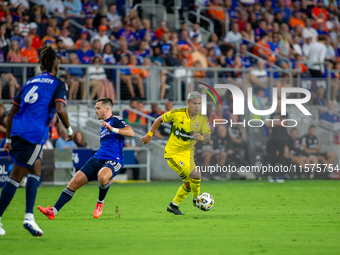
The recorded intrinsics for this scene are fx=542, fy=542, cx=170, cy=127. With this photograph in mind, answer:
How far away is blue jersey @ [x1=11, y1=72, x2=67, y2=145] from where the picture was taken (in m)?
6.80

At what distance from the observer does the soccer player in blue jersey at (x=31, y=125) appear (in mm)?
6758

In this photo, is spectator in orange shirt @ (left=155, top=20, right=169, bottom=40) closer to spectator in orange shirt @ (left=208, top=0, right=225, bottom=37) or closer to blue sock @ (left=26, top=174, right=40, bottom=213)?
spectator in orange shirt @ (left=208, top=0, right=225, bottom=37)

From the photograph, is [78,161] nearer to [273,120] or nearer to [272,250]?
[273,120]

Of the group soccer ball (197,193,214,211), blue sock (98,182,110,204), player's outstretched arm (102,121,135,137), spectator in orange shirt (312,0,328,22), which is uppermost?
spectator in orange shirt (312,0,328,22)

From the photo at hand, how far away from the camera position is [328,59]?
23844 millimetres

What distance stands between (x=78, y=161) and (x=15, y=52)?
4.04 meters

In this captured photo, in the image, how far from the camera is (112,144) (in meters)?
9.22

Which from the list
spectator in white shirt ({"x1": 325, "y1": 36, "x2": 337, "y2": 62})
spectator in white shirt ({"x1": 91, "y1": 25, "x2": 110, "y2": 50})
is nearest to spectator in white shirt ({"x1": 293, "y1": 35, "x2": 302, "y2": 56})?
spectator in white shirt ({"x1": 325, "y1": 36, "x2": 337, "y2": 62})

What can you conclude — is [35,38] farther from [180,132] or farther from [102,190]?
[102,190]

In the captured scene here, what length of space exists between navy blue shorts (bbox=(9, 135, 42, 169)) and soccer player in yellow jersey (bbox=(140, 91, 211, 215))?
10.2 ft

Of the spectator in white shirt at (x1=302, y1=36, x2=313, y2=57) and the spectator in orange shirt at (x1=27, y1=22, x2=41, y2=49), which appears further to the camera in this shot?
the spectator in white shirt at (x1=302, y1=36, x2=313, y2=57)

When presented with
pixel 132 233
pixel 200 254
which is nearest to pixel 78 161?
pixel 132 233

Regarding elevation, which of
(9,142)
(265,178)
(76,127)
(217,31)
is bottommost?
(265,178)

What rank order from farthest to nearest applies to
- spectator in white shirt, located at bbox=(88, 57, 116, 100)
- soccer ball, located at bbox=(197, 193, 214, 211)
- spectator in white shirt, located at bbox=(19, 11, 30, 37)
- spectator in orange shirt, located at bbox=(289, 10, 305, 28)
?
spectator in orange shirt, located at bbox=(289, 10, 305, 28) < spectator in white shirt, located at bbox=(19, 11, 30, 37) < spectator in white shirt, located at bbox=(88, 57, 116, 100) < soccer ball, located at bbox=(197, 193, 214, 211)
